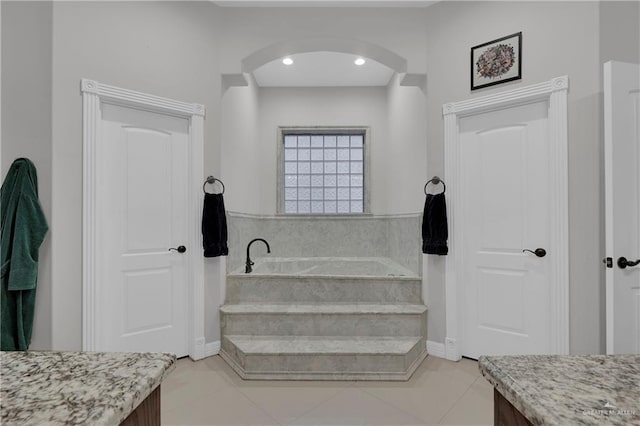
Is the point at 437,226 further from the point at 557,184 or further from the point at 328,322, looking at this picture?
the point at 328,322

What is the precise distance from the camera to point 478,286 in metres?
2.48

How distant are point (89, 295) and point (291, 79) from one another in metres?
3.33

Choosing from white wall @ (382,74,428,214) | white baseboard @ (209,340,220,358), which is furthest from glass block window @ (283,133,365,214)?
A: white baseboard @ (209,340,220,358)

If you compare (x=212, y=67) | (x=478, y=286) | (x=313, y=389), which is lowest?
(x=313, y=389)

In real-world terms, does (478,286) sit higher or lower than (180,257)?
lower

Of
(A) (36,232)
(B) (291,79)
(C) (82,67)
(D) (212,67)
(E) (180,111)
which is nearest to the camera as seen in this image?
(A) (36,232)

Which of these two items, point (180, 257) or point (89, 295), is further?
point (180, 257)

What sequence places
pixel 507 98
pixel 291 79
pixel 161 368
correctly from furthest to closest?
pixel 291 79 → pixel 507 98 → pixel 161 368

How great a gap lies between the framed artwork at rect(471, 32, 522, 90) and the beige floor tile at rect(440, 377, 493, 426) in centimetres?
226

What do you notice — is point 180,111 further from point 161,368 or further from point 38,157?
point 161,368

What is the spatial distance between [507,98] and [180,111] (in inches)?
101

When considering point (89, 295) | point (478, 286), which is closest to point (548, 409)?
point (478, 286)

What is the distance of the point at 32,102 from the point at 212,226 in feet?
4.55

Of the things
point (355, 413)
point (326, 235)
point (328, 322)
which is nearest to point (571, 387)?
point (355, 413)
